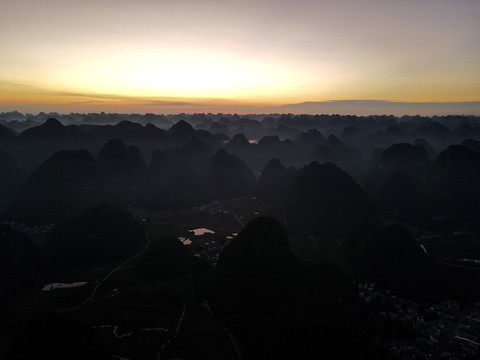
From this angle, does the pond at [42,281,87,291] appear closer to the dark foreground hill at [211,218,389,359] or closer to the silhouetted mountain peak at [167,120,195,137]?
the dark foreground hill at [211,218,389,359]

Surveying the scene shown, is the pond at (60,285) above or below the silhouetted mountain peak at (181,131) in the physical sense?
below

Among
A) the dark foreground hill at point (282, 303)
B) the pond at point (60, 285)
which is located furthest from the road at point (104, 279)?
the dark foreground hill at point (282, 303)

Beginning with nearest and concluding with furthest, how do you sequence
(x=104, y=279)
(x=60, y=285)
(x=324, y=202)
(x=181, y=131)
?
(x=60, y=285) → (x=104, y=279) → (x=324, y=202) → (x=181, y=131)

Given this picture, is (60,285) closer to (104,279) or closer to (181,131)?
(104,279)

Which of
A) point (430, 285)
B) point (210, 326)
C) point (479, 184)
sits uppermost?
point (479, 184)

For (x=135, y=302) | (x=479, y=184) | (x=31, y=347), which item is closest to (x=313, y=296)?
(x=135, y=302)

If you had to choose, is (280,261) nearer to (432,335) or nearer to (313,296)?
(313,296)

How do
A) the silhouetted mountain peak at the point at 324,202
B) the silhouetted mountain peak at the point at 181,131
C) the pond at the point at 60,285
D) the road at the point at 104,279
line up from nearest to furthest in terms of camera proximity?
the road at the point at 104,279, the pond at the point at 60,285, the silhouetted mountain peak at the point at 324,202, the silhouetted mountain peak at the point at 181,131

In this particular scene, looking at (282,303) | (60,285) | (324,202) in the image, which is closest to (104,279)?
(60,285)

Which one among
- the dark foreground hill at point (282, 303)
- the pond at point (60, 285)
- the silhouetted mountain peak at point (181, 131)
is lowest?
the pond at point (60, 285)

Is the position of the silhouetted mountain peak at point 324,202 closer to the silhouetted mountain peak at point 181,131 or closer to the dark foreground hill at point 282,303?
the dark foreground hill at point 282,303

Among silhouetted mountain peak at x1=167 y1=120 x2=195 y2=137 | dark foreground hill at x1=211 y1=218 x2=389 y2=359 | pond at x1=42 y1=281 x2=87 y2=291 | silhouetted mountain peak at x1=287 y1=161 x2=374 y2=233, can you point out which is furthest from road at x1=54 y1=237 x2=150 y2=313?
silhouetted mountain peak at x1=167 y1=120 x2=195 y2=137
